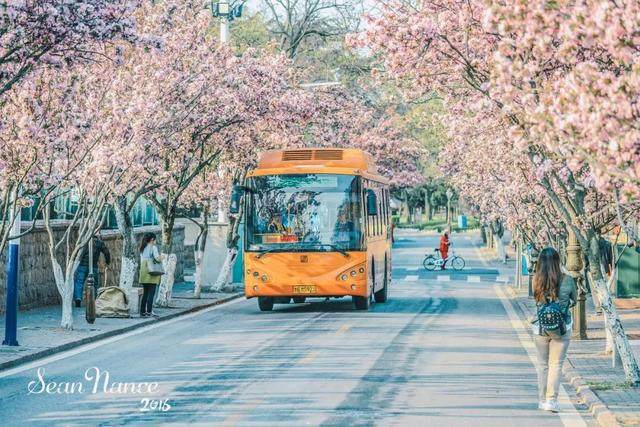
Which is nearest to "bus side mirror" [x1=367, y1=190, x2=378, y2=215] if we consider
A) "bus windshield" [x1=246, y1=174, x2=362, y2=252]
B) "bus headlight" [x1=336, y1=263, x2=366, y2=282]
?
"bus windshield" [x1=246, y1=174, x2=362, y2=252]

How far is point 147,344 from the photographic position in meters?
21.0

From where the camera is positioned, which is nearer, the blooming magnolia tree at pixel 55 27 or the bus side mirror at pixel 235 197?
the blooming magnolia tree at pixel 55 27

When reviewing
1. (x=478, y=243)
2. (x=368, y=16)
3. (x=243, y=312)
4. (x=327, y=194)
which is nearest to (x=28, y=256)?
(x=243, y=312)

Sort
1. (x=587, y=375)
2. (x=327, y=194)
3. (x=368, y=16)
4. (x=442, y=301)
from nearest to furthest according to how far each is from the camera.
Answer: (x=587, y=375), (x=368, y=16), (x=327, y=194), (x=442, y=301)

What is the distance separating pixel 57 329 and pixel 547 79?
37.7 feet

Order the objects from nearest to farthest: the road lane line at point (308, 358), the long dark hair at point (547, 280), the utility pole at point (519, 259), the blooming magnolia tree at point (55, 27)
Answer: the long dark hair at point (547, 280) → the blooming magnolia tree at point (55, 27) → the road lane line at point (308, 358) → the utility pole at point (519, 259)

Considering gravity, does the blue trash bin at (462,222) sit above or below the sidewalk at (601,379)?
above

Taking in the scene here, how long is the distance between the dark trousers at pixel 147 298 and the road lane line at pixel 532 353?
779 cm

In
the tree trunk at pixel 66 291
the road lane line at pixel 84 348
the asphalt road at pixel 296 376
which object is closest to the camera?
the asphalt road at pixel 296 376

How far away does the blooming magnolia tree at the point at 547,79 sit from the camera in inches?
371

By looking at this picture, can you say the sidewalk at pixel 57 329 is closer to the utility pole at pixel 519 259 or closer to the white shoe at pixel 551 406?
the white shoe at pixel 551 406

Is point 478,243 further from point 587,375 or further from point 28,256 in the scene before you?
point 587,375

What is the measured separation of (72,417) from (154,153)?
13.1 m

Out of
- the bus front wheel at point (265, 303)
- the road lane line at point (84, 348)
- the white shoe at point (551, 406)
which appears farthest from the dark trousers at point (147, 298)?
the white shoe at point (551, 406)
